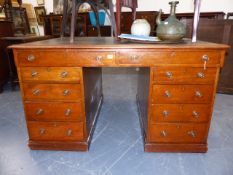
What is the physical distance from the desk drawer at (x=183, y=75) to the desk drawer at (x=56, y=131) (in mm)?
643

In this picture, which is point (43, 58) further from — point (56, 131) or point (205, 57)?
point (205, 57)

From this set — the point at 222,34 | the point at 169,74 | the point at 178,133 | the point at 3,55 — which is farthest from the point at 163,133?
the point at 3,55

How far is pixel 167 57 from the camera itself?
44.4 inches

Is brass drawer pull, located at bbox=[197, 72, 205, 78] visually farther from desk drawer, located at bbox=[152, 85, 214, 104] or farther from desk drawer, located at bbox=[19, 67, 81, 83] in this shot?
desk drawer, located at bbox=[19, 67, 81, 83]

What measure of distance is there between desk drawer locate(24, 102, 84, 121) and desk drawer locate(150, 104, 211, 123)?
1.73 feet

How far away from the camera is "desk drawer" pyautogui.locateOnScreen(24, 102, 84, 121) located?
1.27 metres

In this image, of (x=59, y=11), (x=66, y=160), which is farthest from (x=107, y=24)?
(x=66, y=160)

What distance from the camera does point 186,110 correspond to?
1250 mm

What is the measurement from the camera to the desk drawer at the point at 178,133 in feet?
4.24

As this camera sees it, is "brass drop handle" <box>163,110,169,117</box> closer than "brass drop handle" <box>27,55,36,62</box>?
No

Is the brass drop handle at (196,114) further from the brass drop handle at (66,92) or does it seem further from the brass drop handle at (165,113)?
the brass drop handle at (66,92)

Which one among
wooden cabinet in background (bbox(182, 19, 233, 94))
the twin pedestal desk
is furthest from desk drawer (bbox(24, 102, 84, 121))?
wooden cabinet in background (bbox(182, 19, 233, 94))

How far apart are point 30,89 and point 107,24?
10.4 ft

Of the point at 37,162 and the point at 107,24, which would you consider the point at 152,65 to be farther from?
the point at 107,24
